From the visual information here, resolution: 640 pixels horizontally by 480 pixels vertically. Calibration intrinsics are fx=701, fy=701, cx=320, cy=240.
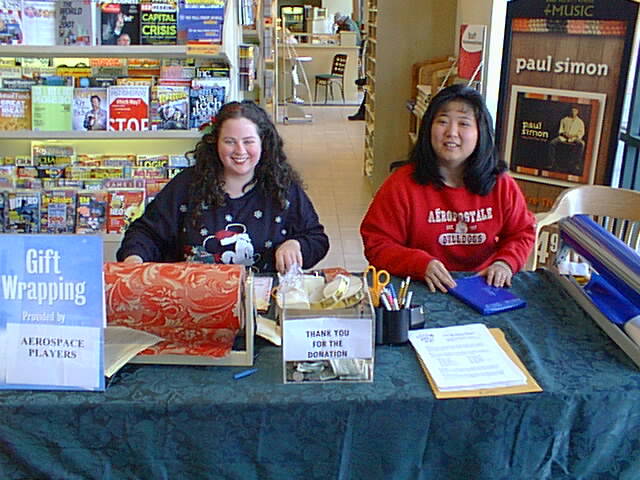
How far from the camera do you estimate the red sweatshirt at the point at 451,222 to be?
2072mm

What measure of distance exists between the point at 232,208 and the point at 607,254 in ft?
3.43

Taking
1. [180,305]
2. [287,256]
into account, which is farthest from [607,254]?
[180,305]

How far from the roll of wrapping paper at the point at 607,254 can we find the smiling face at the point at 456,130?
14.3 inches

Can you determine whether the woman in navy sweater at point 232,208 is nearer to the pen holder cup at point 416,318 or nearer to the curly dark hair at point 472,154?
the curly dark hair at point 472,154

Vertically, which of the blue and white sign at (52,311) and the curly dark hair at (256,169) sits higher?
the curly dark hair at (256,169)

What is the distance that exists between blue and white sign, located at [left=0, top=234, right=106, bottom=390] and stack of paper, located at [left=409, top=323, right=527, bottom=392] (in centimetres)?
64

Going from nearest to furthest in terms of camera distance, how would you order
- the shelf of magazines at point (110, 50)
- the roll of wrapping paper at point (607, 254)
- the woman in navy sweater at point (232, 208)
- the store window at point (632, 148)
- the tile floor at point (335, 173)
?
the roll of wrapping paper at point (607, 254) → the woman in navy sweater at point (232, 208) → the shelf of magazines at point (110, 50) → the store window at point (632, 148) → the tile floor at point (335, 173)

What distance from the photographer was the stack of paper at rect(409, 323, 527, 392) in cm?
134

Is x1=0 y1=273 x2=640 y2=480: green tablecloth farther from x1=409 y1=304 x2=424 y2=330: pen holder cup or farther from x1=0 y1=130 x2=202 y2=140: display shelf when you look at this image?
x1=0 y1=130 x2=202 y2=140: display shelf

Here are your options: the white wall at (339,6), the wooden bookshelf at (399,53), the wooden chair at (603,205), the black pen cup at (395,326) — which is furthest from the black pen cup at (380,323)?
the white wall at (339,6)

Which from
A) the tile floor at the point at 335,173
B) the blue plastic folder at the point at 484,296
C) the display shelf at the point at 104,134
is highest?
the display shelf at the point at 104,134

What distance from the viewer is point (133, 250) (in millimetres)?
2025

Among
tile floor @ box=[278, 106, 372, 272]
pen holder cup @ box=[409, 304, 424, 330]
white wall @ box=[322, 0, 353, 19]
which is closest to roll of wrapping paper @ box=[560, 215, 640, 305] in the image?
pen holder cup @ box=[409, 304, 424, 330]

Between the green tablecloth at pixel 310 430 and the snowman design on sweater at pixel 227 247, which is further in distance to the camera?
the snowman design on sweater at pixel 227 247
